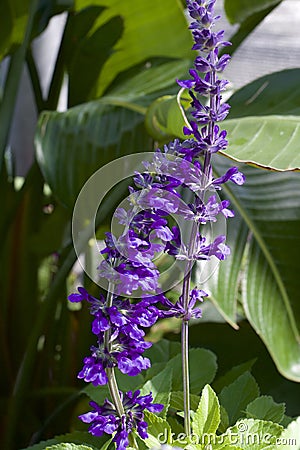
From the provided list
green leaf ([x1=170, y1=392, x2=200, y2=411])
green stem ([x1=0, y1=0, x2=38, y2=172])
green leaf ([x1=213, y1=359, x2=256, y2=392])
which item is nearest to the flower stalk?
green leaf ([x1=170, y1=392, x2=200, y2=411])

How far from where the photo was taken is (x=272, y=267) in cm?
74

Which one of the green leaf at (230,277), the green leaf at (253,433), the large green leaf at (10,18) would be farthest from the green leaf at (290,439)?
the large green leaf at (10,18)

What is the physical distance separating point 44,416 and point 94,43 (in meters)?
0.62

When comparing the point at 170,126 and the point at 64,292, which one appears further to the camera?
the point at 64,292

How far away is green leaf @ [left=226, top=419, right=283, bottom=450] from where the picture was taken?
46cm

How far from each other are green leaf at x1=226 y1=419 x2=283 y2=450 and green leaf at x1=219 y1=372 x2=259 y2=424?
9 cm

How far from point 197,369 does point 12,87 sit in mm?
493

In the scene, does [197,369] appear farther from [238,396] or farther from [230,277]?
[230,277]

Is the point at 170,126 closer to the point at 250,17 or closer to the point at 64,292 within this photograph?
the point at 250,17

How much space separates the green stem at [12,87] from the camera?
0.86 meters

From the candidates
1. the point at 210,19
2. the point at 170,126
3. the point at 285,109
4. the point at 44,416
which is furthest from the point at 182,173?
the point at 44,416

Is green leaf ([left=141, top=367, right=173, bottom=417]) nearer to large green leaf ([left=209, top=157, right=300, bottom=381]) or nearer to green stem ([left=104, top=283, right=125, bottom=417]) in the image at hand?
green stem ([left=104, top=283, right=125, bottom=417])

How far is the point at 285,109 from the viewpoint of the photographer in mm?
723

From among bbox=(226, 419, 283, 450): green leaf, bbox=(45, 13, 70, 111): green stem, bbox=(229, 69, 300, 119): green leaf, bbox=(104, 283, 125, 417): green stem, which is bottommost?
bbox=(226, 419, 283, 450): green leaf
